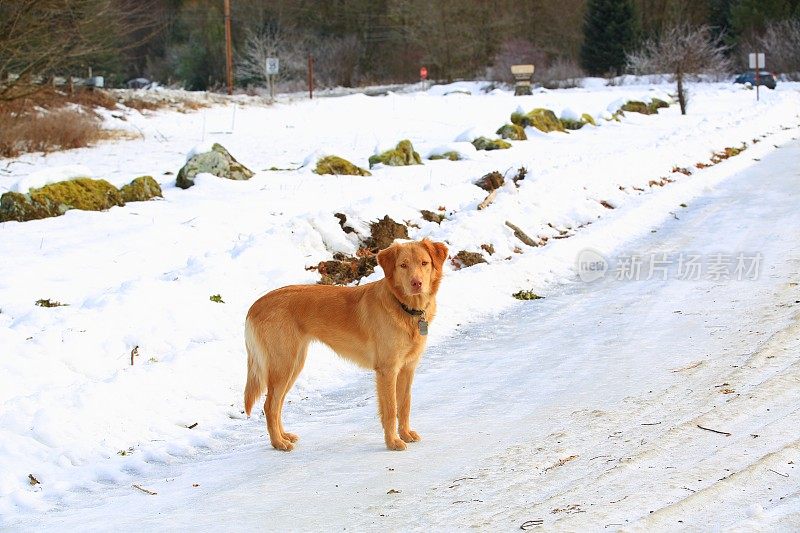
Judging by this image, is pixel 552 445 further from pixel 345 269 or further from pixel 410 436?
pixel 345 269

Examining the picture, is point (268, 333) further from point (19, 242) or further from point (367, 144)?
point (367, 144)

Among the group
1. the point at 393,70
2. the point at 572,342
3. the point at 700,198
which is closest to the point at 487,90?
the point at 393,70

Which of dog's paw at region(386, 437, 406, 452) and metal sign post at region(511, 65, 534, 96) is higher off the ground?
metal sign post at region(511, 65, 534, 96)

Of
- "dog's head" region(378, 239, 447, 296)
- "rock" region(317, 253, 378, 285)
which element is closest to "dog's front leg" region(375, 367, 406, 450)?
"dog's head" region(378, 239, 447, 296)

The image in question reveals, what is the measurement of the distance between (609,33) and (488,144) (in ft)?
154

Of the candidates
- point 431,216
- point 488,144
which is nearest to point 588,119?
point 488,144

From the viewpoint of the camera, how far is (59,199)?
1589cm

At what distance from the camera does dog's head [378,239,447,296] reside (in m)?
5.84

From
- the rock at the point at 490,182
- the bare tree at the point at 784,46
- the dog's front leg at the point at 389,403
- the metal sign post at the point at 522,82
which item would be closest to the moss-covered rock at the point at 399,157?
the rock at the point at 490,182

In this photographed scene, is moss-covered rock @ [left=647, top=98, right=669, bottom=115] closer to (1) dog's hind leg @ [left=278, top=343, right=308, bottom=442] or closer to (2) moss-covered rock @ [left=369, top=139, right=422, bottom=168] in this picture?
(2) moss-covered rock @ [left=369, top=139, right=422, bottom=168]

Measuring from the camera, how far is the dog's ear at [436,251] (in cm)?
606

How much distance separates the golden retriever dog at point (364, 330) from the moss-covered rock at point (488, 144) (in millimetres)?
18839

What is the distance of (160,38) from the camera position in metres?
81.2

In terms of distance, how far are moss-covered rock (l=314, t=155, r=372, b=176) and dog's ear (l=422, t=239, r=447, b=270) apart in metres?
13.9
